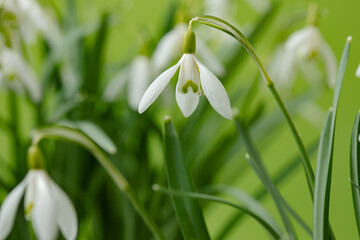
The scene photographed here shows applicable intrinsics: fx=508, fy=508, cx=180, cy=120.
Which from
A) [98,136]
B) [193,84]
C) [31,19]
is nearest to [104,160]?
[98,136]

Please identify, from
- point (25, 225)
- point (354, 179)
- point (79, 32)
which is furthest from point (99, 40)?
point (354, 179)

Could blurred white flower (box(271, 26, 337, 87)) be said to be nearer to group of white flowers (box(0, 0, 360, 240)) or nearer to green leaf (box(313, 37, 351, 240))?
group of white flowers (box(0, 0, 360, 240))

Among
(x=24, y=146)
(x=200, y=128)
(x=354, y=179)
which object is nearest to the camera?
(x=354, y=179)

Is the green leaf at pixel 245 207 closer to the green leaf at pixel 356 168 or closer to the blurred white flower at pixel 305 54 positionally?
the green leaf at pixel 356 168

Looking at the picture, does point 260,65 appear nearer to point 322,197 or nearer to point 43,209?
point 322,197

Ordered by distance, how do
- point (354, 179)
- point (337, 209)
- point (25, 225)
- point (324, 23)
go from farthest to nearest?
point (324, 23), point (337, 209), point (25, 225), point (354, 179)

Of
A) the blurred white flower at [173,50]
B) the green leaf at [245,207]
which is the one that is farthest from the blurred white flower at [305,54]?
the green leaf at [245,207]

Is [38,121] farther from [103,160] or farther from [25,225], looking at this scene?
[103,160]
